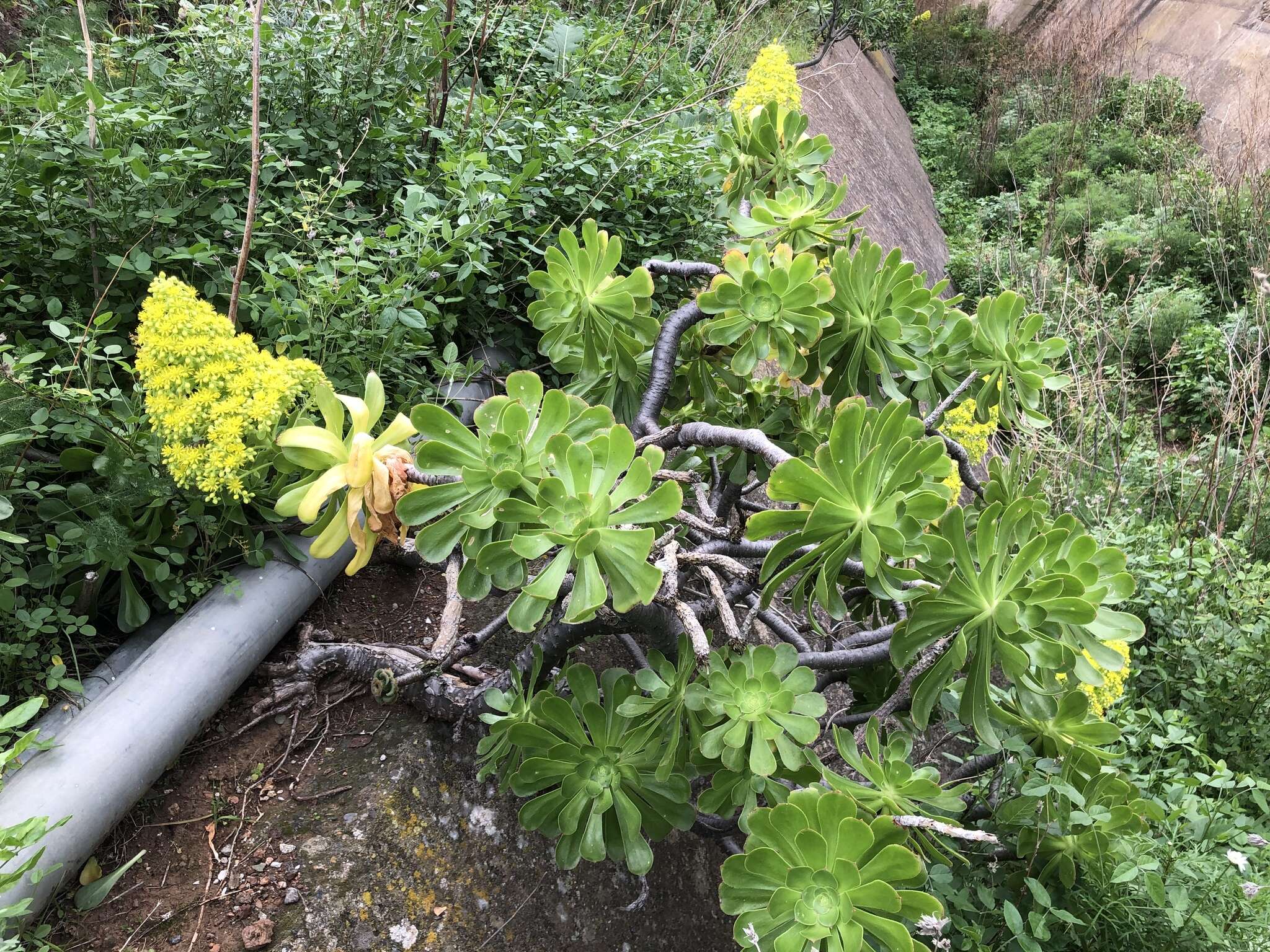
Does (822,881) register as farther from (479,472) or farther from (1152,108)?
(1152,108)

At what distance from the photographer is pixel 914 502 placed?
108 centimetres

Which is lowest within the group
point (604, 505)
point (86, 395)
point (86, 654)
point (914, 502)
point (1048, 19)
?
point (86, 654)

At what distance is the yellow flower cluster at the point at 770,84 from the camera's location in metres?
2.14

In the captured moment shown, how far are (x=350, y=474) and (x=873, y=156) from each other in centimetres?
615

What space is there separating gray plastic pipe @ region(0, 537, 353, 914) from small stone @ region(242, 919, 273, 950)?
28 cm

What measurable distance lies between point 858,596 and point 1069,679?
0.41 meters

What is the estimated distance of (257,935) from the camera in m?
1.26

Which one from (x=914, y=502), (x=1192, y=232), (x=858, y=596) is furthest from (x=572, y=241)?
(x=1192, y=232)

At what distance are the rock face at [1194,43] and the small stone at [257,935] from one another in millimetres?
11494

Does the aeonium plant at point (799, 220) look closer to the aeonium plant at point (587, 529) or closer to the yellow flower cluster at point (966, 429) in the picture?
the yellow flower cluster at point (966, 429)

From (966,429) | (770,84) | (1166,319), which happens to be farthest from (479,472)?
(1166,319)

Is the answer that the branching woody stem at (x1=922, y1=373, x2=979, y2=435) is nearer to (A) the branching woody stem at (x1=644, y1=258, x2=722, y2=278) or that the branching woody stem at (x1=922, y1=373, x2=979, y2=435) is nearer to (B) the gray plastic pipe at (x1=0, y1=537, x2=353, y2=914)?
(A) the branching woody stem at (x1=644, y1=258, x2=722, y2=278)

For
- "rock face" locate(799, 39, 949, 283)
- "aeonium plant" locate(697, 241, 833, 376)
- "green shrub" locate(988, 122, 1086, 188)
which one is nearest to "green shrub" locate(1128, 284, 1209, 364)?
"rock face" locate(799, 39, 949, 283)

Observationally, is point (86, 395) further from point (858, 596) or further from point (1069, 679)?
→ point (1069, 679)
